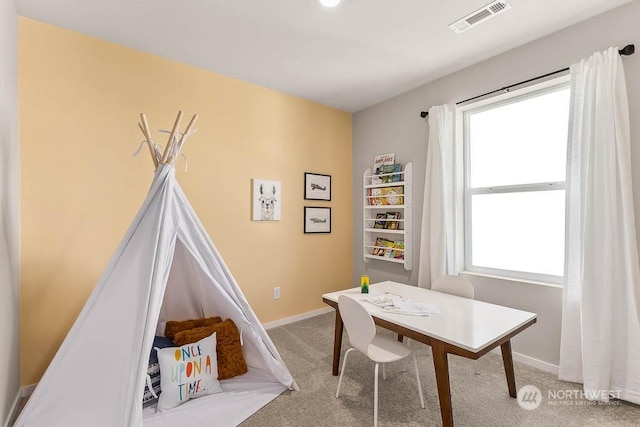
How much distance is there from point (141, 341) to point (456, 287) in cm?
216

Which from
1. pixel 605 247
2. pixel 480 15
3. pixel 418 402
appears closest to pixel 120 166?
pixel 418 402

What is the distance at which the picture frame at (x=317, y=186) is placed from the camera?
363cm

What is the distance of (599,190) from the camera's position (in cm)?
204

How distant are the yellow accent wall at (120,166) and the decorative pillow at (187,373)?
0.99 metres

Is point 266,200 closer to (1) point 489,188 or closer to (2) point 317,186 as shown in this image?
(2) point 317,186

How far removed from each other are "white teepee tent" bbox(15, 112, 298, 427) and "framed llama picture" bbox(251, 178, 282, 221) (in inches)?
43.2

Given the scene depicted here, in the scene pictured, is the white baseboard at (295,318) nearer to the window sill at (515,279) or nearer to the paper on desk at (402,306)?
the paper on desk at (402,306)

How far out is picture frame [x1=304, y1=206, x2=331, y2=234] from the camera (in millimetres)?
3637

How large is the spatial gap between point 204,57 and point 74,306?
227 centimetres

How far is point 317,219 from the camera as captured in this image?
147 inches

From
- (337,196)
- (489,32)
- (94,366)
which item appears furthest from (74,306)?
(489,32)

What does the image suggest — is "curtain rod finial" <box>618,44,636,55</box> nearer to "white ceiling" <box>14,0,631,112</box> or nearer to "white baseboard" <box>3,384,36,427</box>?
"white ceiling" <box>14,0,631,112</box>

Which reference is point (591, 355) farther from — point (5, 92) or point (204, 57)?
point (5, 92)

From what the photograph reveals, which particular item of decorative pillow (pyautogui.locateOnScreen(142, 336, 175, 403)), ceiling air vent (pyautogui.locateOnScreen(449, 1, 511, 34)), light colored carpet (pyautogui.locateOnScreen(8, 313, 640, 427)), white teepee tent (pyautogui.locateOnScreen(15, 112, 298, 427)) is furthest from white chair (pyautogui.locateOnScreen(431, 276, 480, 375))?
decorative pillow (pyautogui.locateOnScreen(142, 336, 175, 403))
